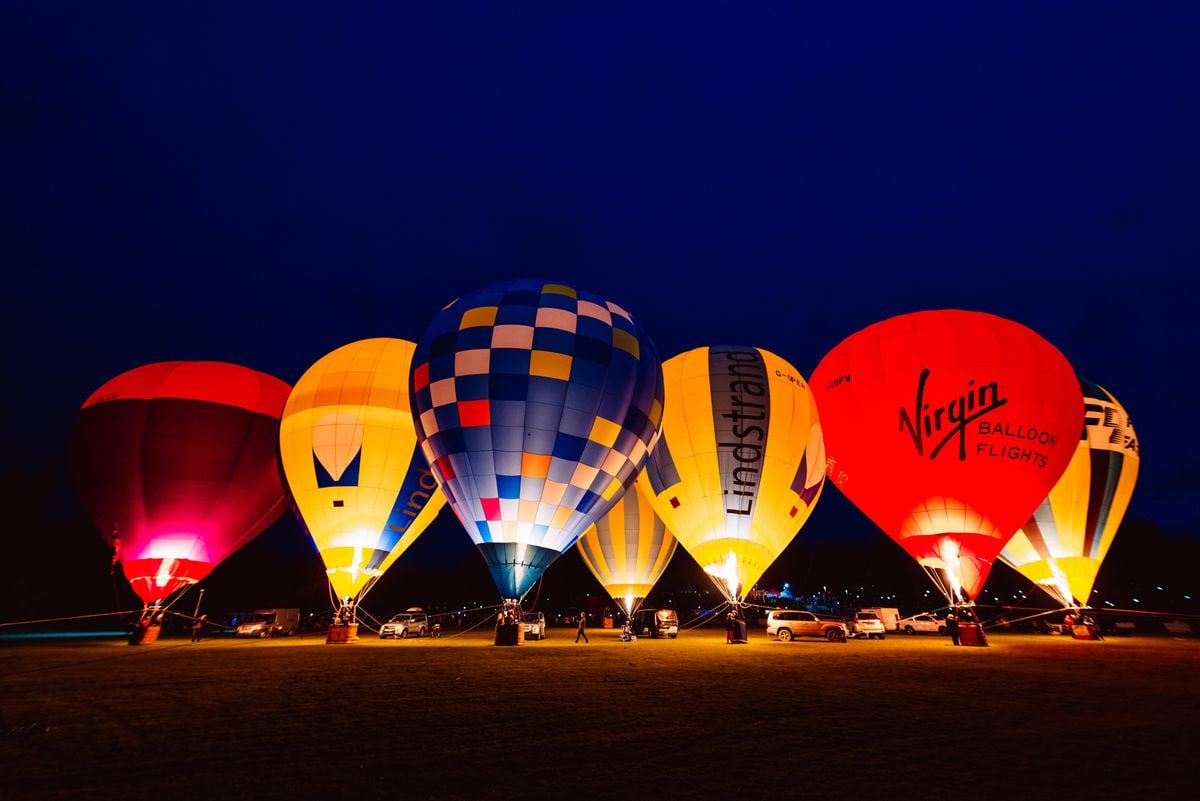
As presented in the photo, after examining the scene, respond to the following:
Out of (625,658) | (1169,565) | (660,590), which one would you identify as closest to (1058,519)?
(625,658)

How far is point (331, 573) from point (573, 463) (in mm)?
7188

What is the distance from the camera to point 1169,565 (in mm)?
44812

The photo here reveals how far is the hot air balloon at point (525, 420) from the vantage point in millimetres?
12805

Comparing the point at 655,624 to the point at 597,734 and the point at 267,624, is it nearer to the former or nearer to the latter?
the point at 267,624

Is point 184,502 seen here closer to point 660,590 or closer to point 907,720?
point 907,720

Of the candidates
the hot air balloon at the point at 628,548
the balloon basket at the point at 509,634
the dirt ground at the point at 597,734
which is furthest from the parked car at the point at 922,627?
the balloon basket at the point at 509,634

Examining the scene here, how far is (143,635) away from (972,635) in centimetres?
2060

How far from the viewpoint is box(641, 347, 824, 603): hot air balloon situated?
15789 mm

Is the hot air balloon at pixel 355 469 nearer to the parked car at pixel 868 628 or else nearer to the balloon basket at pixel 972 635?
the balloon basket at pixel 972 635

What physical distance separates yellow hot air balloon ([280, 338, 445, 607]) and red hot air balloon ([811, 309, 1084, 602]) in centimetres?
1171

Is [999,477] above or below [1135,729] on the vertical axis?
above

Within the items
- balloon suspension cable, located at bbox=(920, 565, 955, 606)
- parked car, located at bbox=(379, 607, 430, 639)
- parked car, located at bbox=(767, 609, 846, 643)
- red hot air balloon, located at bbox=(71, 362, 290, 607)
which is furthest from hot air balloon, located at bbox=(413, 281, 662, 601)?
parked car, located at bbox=(379, 607, 430, 639)

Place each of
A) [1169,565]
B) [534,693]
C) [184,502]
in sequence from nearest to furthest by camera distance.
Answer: [534,693] < [184,502] < [1169,565]

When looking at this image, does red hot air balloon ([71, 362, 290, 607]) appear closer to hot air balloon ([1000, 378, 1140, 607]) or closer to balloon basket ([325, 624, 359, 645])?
balloon basket ([325, 624, 359, 645])
